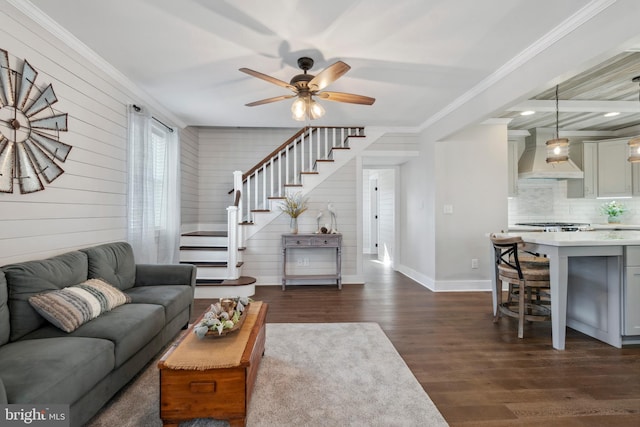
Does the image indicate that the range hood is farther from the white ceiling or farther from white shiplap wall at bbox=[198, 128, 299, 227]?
white shiplap wall at bbox=[198, 128, 299, 227]

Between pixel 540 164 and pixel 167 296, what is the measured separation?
20.7ft

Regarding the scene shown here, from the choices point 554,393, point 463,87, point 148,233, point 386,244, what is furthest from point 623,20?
point 386,244

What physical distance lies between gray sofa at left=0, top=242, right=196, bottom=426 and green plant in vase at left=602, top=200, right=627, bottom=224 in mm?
7661

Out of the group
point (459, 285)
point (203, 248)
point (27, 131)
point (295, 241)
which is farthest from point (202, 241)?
point (459, 285)

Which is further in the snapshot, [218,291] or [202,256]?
[202,256]

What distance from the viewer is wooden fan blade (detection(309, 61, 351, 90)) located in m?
2.49

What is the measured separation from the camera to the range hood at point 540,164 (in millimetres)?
5590

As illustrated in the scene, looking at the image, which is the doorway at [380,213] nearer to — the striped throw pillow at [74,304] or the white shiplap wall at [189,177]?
the white shiplap wall at [189,177]

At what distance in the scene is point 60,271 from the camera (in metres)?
2.28

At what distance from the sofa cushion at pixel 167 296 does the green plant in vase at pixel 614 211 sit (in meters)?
7.60

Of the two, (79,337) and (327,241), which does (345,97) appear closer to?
(327,241)

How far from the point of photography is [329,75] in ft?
8.70

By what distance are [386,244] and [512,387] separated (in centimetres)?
540

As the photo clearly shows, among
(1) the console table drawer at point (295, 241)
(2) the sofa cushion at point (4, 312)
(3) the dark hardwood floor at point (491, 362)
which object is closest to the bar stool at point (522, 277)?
(3) the dark hardwood floor at point (491, 362)
